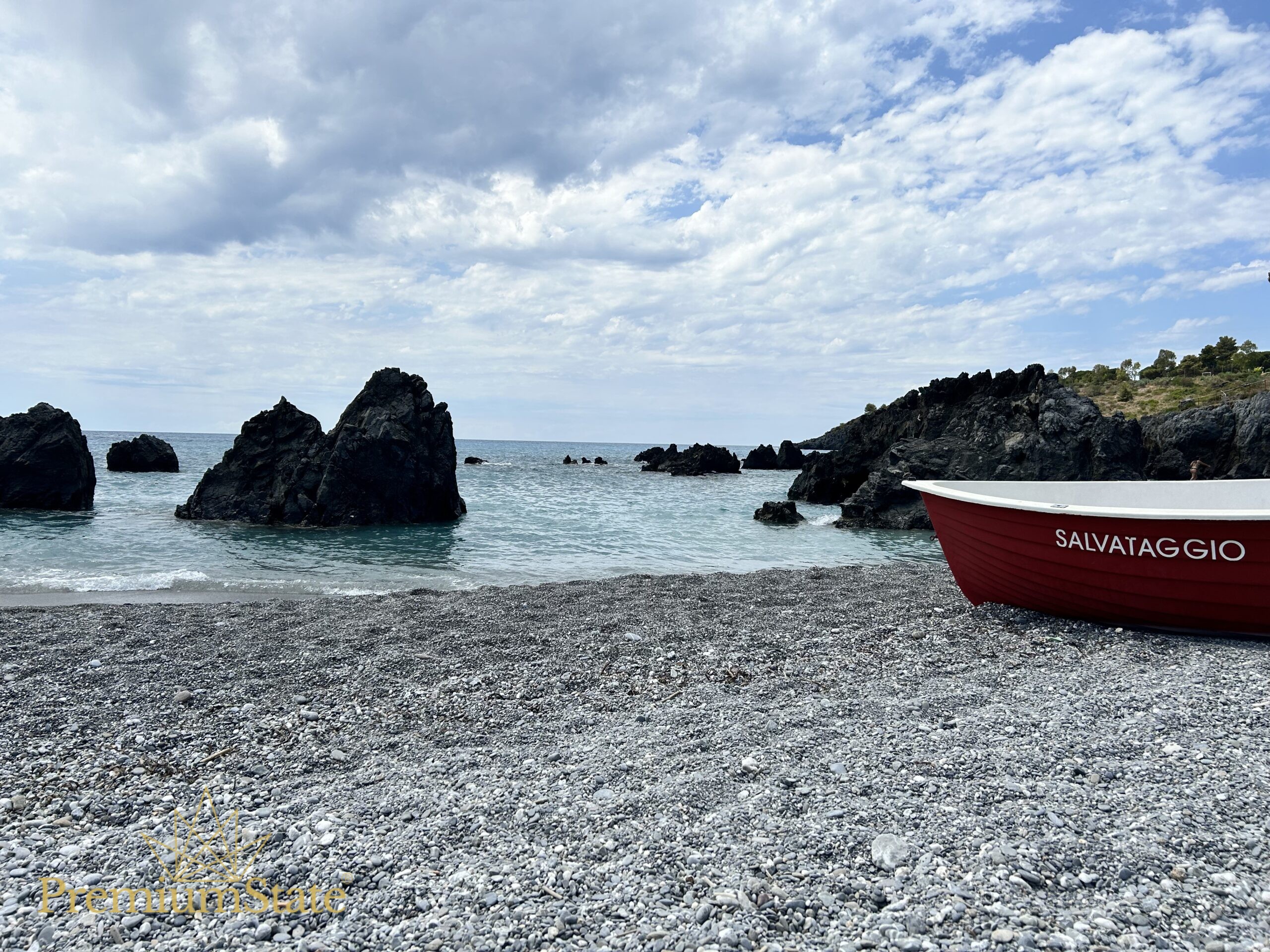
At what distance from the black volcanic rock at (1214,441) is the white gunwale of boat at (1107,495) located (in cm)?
2856

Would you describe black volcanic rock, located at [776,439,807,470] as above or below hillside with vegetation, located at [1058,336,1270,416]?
below

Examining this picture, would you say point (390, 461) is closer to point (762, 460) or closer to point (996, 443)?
point (996, 443)

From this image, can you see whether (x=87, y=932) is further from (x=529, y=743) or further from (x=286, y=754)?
(x=529, y=743)

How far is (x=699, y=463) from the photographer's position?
239 feet

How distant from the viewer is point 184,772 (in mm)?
5148

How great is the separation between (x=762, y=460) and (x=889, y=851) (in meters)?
85.9

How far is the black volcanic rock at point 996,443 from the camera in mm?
29312

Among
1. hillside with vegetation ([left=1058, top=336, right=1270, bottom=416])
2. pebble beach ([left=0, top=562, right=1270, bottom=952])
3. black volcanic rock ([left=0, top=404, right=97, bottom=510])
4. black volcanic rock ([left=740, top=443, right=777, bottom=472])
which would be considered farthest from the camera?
black volcanic rock ([left=740, top=443, right=777, bottom=472])

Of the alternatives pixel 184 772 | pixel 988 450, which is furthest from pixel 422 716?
pixel 988 450

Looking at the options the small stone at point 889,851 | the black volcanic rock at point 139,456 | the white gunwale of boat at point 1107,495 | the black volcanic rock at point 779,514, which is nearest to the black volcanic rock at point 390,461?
the black volcanic rock at point 779,514

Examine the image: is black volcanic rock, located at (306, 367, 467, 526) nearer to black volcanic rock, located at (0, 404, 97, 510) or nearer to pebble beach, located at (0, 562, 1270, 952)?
black volcanic rock, located at (0, 404, 97, 510)

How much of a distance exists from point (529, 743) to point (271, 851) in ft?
6.83

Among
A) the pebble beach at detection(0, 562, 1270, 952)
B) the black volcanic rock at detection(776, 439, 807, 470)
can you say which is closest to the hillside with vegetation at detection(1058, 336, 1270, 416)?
the black volcanic rock at detection(776, 439, 807, 470)

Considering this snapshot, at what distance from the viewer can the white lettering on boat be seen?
727cm
